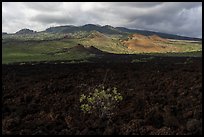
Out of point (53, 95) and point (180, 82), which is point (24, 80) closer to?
point (53, 95)

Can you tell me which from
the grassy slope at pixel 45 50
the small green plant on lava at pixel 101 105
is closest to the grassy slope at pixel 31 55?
the grassy slope at pixel 45 50

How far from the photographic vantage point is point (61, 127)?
54.9 feet

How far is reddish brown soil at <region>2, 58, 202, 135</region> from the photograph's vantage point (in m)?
16.1

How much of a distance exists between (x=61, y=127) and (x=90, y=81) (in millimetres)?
10671

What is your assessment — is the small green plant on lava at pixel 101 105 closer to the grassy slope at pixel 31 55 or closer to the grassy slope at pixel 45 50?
the grassy slope at pixel 31 55

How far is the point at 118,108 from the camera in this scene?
63.9ft

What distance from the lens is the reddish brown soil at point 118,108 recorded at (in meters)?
16.1

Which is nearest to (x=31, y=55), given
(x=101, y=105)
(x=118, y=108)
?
(x=118, y=108)

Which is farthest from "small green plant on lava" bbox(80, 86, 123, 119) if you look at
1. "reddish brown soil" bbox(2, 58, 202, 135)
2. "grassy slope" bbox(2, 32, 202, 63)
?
"grassy slope" bbox(2, 32, 202, 63)

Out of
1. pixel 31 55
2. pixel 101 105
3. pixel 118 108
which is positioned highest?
pixel 101 105

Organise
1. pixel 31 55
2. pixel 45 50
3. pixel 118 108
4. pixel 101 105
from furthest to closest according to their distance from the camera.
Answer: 1. pixel 45 50
2. pixel 31 55
3. pixel 118 108
4. pixel 101 105

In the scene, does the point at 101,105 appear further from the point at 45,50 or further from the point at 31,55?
the point at 45,50

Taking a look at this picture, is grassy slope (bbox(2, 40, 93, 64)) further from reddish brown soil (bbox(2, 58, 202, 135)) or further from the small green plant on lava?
the small green plant on lava

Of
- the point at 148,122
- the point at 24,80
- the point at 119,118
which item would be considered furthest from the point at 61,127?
the point at 24,80
